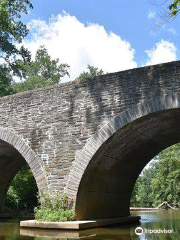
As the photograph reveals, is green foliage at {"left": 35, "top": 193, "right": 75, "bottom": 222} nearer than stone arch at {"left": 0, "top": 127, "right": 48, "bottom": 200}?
Yes

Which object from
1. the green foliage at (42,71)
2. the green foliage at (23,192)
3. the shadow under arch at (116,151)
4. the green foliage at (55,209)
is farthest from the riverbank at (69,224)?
the green foliage at (42,71)

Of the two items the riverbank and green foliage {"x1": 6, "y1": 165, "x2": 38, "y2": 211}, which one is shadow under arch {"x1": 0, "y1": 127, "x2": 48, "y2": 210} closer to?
the riverbank

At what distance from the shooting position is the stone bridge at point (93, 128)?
7.45 meters

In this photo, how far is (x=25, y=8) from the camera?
18391 mm

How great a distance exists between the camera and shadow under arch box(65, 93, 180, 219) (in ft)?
24.1

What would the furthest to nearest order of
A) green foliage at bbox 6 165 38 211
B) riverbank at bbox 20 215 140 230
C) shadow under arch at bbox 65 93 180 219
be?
green foliage at bbox 6 165 38 211 < shadow under arch at bbox 65 93 180 219 < riverbank at bbox 20 215 140 230

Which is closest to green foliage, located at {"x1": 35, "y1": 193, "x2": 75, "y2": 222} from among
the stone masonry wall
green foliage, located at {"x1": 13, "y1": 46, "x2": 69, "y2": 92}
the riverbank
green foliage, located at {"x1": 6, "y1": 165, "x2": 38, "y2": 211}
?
the riverbank

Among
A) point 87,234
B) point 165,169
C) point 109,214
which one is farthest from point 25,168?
point 165,169

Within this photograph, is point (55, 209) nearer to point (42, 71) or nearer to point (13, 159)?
point (13, 159)

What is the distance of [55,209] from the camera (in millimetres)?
7680

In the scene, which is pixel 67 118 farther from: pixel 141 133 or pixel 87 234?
pixel 87 234

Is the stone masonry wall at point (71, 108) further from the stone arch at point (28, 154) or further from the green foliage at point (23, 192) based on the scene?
the green foliage at point (23, 192)

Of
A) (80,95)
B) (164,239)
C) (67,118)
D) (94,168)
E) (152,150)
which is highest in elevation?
(80,95)

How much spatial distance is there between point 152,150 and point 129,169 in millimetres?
990
